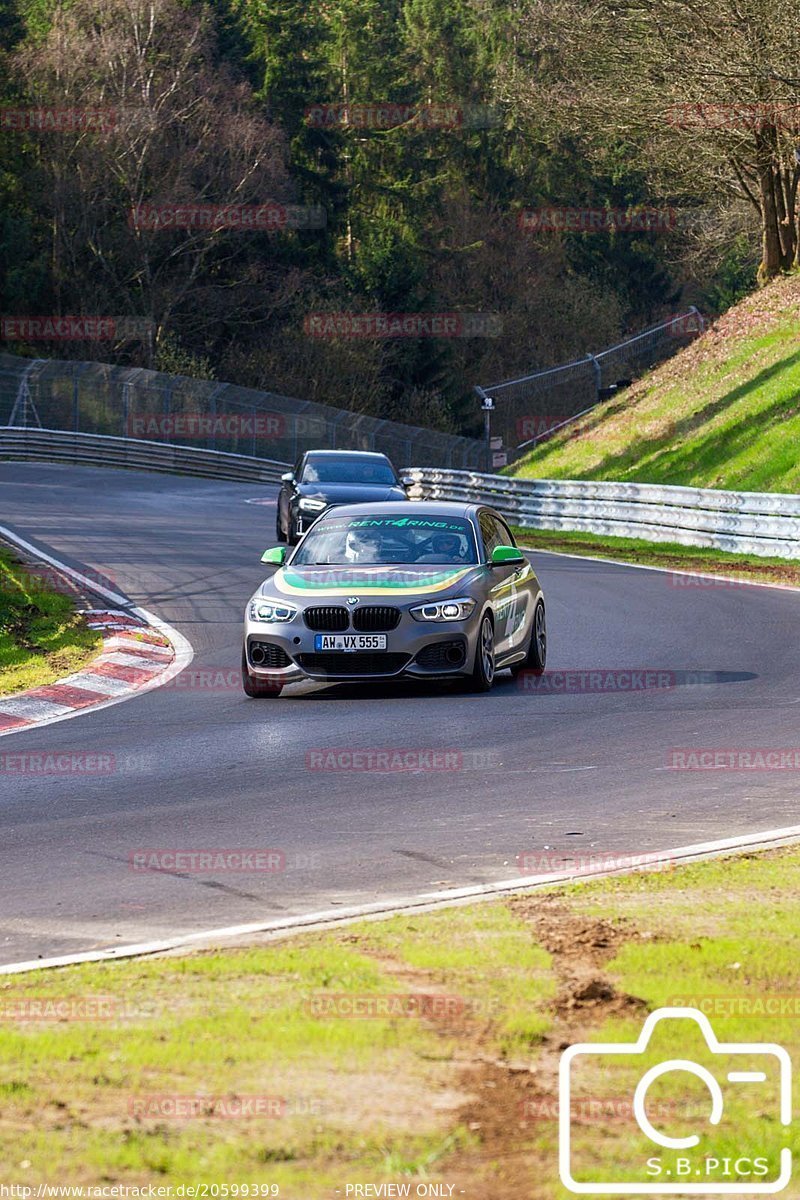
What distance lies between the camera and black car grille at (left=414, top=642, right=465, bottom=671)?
13273mm

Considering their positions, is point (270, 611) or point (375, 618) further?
point (270, 611)

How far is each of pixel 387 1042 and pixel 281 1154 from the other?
91 centimetres

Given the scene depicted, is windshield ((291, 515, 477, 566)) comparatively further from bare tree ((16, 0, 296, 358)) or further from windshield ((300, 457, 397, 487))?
bare tree ((16, 0, 296, 358))

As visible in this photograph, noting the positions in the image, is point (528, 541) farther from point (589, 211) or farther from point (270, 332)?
point (589, 211)

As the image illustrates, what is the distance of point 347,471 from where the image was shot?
28.4 meters

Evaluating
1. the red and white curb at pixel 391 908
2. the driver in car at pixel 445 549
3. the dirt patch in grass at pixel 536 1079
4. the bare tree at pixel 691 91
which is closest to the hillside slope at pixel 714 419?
the bare tree at pixel 691 91

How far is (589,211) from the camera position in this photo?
89438 millimetres

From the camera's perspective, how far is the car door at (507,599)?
14.0 m

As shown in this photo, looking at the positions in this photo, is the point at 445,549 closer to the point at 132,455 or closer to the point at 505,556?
the point at 505,556

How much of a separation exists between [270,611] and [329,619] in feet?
1.80

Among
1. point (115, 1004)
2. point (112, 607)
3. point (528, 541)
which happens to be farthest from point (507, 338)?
point (115, 1004)

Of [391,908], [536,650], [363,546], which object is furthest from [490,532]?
[391,908]

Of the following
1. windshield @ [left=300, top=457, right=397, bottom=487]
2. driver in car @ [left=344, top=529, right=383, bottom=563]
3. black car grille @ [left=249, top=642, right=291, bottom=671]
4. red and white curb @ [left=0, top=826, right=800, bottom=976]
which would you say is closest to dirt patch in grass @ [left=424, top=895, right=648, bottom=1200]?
red and white curb @ [left=0, top=826, right=800, bottom=976]

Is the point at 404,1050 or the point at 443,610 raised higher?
the point at 404,1050
